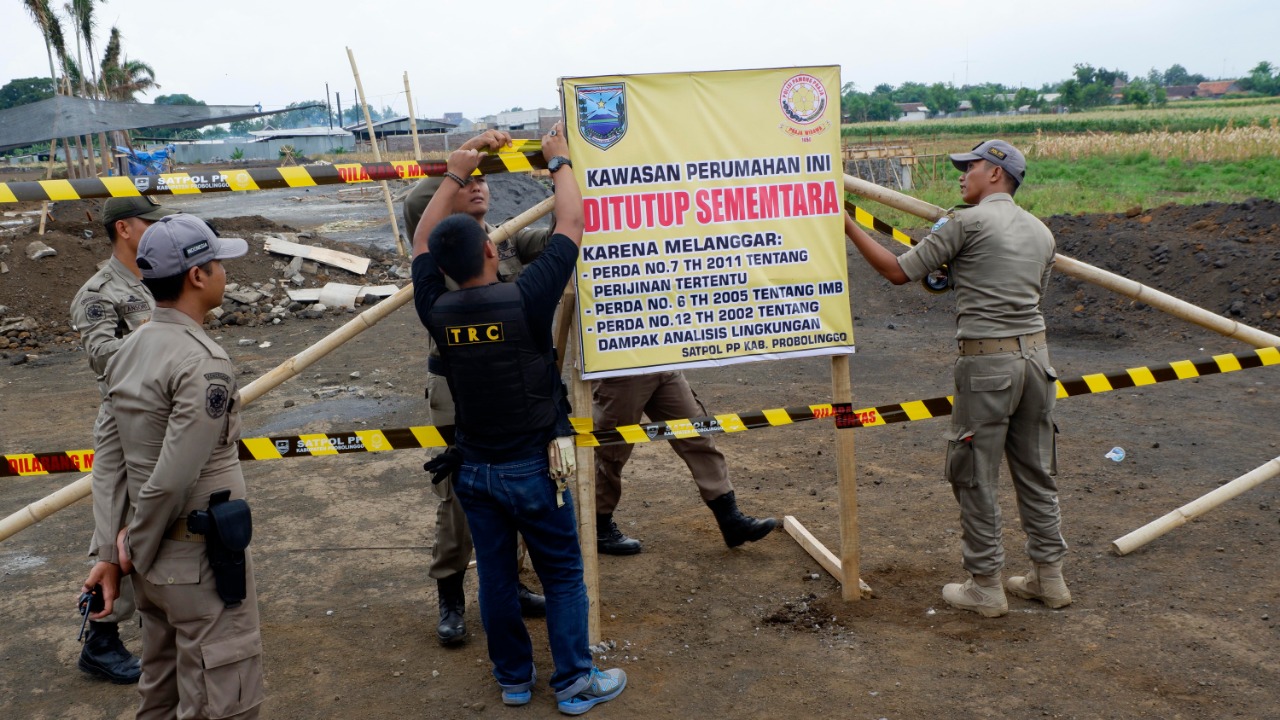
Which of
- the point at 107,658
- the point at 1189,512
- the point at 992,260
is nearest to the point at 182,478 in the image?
the point at 107,658

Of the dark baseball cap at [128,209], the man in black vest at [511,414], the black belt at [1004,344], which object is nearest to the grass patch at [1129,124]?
the black belt at [1004,344]

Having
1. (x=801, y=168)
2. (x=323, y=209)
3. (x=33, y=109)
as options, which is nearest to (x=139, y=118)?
(x=33, y=109)

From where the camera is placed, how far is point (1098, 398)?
8984mm

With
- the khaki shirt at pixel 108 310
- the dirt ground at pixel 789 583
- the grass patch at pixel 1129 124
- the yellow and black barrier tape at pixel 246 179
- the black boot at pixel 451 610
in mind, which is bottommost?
the dirt ground at pixel 789 583

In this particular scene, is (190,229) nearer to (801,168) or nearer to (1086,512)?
(801,168)

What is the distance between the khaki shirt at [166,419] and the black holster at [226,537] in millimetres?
66

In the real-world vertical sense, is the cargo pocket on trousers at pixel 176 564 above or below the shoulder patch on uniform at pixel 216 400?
below

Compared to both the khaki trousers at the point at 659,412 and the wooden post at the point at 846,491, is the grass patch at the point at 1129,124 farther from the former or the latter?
the wooden post at the point at 846,491

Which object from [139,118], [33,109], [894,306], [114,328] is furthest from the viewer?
[139,118]

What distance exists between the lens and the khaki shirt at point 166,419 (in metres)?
2.96

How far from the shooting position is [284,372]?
4504 millimetres

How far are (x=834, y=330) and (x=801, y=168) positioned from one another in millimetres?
825

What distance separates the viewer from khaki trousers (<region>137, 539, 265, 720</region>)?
3094mm

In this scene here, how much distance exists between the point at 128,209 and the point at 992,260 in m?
4.23
